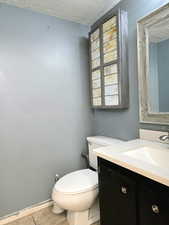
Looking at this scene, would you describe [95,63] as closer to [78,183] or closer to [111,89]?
[111,89]

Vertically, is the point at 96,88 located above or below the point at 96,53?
below

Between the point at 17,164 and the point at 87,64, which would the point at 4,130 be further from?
the point at 87,64

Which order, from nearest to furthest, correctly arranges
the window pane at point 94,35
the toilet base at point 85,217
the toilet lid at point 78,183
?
the toilet lid at point 78,183 → the toilet base at point 85,217 → the window pane at point 94,35

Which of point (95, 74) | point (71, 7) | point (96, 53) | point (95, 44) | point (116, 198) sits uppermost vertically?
point (71, 7)

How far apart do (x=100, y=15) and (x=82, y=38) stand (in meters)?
0.33

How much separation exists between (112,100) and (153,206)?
101 cm

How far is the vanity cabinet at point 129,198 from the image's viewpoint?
68 cm

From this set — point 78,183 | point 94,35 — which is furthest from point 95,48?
point 78,183

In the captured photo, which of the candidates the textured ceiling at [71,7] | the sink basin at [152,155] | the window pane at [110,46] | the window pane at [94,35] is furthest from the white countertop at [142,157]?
the textured ceiling at [71,7]

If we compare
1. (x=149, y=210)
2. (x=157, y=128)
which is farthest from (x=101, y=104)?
(x=149, y=210)

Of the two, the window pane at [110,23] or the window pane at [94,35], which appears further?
the window pane at [94,35]

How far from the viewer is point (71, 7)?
1.52m

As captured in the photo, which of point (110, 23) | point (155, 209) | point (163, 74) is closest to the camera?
point (155, 209)

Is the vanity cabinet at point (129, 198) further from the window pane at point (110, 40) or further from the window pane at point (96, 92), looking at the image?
the window pane at point (110, 40)
